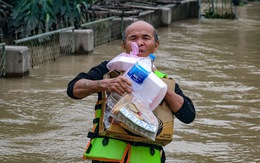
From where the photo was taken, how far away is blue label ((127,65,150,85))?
3.63 meters

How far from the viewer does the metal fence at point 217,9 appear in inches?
857

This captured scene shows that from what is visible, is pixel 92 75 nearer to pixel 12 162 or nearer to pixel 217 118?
pixel 12 162

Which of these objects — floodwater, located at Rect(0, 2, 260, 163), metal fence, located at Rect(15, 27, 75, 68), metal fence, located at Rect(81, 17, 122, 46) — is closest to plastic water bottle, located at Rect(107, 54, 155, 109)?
floodwater, located at Rect(0, 2, 260, 163)

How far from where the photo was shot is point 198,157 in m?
6.79

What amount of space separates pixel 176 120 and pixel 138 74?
4575mm

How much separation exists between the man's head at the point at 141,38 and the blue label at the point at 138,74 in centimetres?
25

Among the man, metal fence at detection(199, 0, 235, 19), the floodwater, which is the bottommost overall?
the floodwater

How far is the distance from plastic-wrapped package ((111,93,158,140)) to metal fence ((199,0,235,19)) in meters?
18.3

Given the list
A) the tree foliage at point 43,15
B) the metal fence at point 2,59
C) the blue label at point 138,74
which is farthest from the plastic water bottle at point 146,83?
the tree foliage at point 43,15

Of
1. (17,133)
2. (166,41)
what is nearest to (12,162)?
(17,133)

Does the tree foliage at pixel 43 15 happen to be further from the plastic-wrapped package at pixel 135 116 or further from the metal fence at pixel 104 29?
the plastic-wrapped package at pixel 135 116

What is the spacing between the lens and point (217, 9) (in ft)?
74.8

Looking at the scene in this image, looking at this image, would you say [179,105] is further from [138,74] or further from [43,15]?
[43,15]

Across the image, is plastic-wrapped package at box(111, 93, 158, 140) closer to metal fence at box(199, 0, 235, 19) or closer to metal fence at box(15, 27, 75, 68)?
metal fence at box(15, 27, 75, 68)
